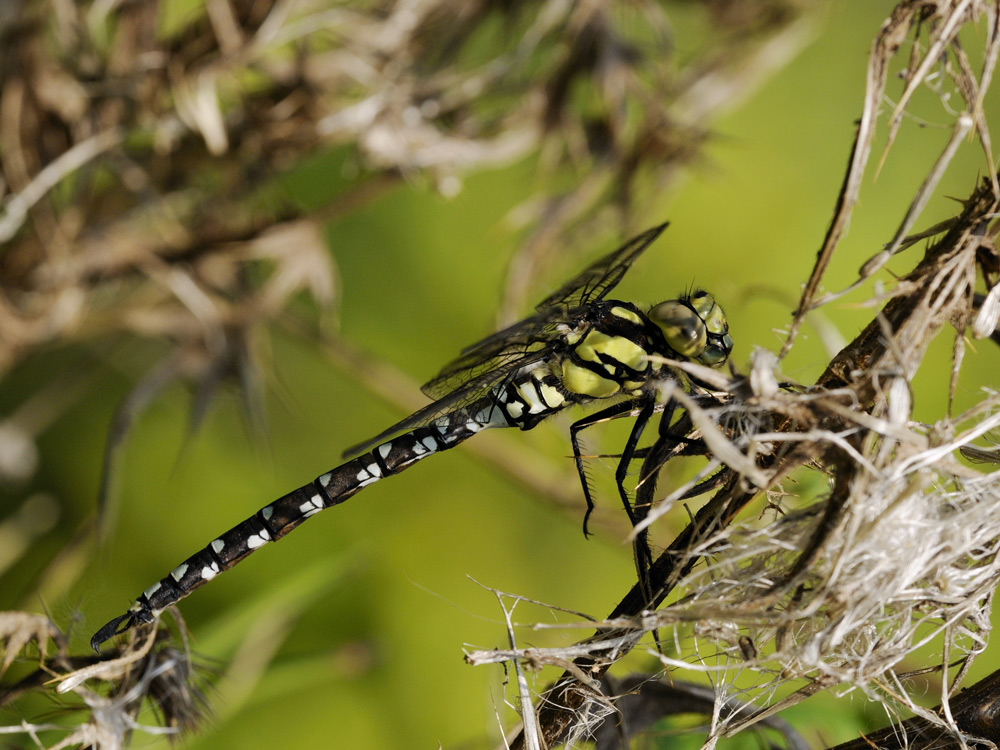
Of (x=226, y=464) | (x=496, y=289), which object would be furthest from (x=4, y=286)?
(x=496, y=289)

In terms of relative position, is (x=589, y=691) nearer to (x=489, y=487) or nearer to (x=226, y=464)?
(x=489, y=487)

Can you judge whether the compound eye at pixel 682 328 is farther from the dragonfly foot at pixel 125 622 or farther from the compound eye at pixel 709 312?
the dragonfly foot at pixel 125 622

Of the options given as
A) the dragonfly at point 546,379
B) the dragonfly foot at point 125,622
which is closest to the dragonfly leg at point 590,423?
the dragonfly at point 546,379

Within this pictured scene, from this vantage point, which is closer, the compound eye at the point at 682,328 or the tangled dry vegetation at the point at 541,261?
the tangled dry vegetation at the point at 541,261

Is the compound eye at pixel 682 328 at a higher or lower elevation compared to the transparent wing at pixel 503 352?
lower

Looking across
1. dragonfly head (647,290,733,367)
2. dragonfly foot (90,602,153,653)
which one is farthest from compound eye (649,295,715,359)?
dragonfly foot (90,602,153,653)

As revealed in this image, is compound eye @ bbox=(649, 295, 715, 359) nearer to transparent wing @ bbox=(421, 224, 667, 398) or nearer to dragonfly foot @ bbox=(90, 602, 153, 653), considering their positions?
transparent wing @ bbox=(421, 224, 667, 398)

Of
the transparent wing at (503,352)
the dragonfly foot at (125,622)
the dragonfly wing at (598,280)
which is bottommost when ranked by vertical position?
the dragonfly foot at (125,622)
